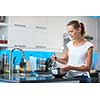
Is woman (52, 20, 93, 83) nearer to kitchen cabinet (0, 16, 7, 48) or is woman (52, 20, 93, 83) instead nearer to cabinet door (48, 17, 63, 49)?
cabinet door (48, 17, 63, 49)

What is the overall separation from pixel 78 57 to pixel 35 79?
0.47 metres

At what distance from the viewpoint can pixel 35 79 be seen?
9.07 feet

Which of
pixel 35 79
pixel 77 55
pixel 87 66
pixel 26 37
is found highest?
pixel 26 37

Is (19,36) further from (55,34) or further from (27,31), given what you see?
(55,34)

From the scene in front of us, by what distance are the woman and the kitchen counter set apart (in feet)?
0.21

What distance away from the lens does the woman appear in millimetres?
2801

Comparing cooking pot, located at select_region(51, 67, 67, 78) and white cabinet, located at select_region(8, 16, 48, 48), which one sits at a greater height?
white cabinet, located at select_region(8, 16, 48, 48)

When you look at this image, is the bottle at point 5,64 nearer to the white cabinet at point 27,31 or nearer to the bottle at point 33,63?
the white cabinet at point 27,31

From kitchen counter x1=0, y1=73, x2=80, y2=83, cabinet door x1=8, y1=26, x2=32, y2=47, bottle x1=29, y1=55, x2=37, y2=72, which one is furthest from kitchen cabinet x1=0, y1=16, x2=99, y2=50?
kitchen counter x1=0, y1=73, x2=80, y2=83

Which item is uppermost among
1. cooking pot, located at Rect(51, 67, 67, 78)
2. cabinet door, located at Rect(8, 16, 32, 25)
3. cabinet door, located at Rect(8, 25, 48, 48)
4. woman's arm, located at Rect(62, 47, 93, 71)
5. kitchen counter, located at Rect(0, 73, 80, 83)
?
cabinet door, located at Rect(8, 16, 32, 25)

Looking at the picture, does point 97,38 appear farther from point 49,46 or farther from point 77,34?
point 49,46

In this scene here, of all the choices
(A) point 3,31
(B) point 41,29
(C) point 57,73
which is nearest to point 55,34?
(B) point 41,29
